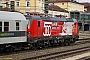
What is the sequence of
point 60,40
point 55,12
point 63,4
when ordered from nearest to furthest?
point 60,40 → point 55,12 → point 63,4

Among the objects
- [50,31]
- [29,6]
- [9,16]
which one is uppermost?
[29,6]

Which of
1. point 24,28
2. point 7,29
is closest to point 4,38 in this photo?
point 7,29

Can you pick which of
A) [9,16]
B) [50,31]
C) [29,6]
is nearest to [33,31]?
[50,31]

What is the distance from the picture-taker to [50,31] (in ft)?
86.7

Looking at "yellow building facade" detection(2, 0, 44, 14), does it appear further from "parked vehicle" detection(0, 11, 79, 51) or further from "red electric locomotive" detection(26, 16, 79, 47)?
"parked vehicle" detection(0, 11, 79, 51)

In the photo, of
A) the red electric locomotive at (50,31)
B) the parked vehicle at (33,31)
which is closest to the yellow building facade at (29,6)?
the red electric locomotive at (50,31)

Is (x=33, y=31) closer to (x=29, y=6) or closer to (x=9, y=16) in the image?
(x=9, y=16)

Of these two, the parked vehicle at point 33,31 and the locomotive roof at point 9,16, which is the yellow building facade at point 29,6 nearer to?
the parked vehicle at point 33,31

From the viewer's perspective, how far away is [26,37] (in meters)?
21.8

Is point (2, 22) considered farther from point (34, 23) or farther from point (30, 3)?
point (30, 3)

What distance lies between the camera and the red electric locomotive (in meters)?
23.1

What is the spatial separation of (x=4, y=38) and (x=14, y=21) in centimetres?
192

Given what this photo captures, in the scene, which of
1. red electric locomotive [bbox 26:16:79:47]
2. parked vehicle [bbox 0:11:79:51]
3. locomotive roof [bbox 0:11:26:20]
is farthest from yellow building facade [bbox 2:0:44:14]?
locomotive roof [bbox 0:11:26:20]

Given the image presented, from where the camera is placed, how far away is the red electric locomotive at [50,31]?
2313cm
